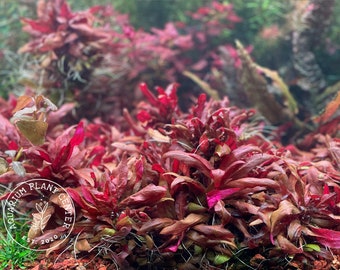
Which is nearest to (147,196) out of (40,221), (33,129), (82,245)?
(82,245)

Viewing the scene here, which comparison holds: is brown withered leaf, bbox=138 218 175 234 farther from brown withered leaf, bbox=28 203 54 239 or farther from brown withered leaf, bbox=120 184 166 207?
brown withered leaf, bbox=28 203 54 239

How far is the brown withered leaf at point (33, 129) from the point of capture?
1626 millimetres

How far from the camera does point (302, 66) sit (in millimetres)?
3289

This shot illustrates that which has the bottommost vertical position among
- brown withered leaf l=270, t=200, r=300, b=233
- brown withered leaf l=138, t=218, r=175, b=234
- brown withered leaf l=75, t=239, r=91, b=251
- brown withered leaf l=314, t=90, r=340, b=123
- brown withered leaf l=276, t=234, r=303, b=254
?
brown withered leaf l=75, t=239, r=91, b=251

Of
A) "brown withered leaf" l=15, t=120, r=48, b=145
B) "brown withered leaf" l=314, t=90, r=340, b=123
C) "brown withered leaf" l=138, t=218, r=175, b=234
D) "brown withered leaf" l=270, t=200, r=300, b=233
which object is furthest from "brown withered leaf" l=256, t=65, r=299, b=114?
"brown withered leaf" l=15, t=120, r=48, b=145

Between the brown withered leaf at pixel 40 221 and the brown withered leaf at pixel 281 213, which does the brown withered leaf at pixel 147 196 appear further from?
the brown withered leaf at pixel 281 213

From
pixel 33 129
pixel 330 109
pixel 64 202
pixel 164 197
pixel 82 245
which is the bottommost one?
pixel 82 245

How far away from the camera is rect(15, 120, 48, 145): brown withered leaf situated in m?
1.63

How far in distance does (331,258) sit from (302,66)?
213 centimetres

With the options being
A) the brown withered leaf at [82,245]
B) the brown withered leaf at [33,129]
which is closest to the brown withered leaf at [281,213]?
the brown withered leaf at [82,245]

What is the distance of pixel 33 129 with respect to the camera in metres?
1.66

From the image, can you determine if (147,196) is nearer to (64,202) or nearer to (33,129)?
(64,202)

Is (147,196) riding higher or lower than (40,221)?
higher

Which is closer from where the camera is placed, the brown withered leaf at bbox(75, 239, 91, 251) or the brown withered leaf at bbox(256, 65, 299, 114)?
the brown withered leaf at bbox(75, 239, 91, 251)
